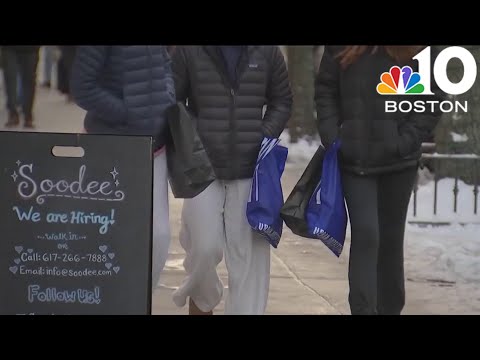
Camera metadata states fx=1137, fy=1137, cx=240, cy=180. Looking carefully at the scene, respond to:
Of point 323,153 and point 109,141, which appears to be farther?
point 323,153

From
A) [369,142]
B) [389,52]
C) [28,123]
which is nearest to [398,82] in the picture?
[389,52]

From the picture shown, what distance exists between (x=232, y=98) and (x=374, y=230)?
1.04 m

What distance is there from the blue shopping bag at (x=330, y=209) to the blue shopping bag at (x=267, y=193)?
18 centimetres

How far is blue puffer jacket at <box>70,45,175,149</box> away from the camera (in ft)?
19.7

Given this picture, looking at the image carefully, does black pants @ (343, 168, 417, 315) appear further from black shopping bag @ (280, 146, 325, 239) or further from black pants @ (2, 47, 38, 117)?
black pants @ (2, 47, 38, 117)

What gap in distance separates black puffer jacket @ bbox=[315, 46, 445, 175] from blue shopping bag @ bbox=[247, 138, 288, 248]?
31cm

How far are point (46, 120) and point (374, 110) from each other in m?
1.76

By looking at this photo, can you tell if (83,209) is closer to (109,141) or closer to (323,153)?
(109,141)

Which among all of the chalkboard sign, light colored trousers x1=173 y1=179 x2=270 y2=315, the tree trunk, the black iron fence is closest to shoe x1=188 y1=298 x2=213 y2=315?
light colored trousers x1=173 y1=179 x2=270 y2=315

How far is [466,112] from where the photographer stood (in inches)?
243

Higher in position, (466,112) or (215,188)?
(466,112)
